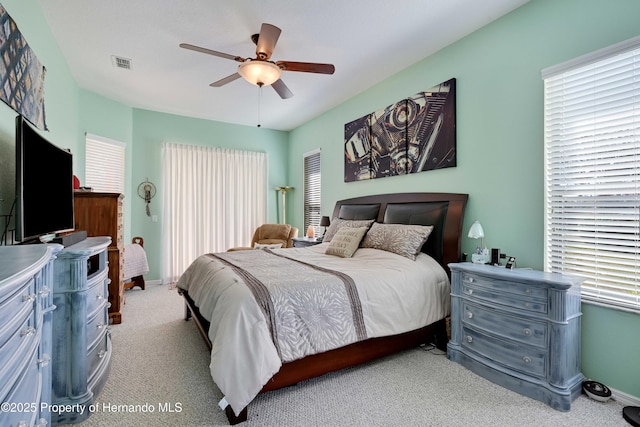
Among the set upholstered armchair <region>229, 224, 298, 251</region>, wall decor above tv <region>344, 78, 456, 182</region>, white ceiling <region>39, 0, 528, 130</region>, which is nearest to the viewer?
white ceiling <region>39, 0, 528, 130</region>

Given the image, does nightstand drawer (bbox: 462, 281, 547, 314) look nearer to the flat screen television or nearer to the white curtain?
the flat screen television

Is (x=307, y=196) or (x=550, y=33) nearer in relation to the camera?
(x=550, y=33)

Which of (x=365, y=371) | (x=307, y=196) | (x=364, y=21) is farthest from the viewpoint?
(x=307, y=196)

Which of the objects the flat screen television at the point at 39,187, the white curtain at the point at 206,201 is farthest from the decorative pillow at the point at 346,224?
the flat screen television at the point at 39,187

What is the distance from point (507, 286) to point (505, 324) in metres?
0.27

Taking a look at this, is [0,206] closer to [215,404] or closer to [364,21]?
[215,404]

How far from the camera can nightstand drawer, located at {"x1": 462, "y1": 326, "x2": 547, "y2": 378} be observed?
6.41ft

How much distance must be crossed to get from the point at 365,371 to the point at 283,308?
923 millimetres

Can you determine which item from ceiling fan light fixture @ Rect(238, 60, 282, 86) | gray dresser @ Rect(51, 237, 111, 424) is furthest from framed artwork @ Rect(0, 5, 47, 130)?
ceiling fan light fixture @ Rect(238, 60, 282, 86)

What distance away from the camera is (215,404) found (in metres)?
1.91

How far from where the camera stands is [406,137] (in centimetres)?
350

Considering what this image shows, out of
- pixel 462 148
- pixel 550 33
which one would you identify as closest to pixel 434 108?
pixel 462 148

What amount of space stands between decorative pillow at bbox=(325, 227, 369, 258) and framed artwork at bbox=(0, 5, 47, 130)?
8.93ft

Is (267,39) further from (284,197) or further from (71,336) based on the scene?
(284,197)
